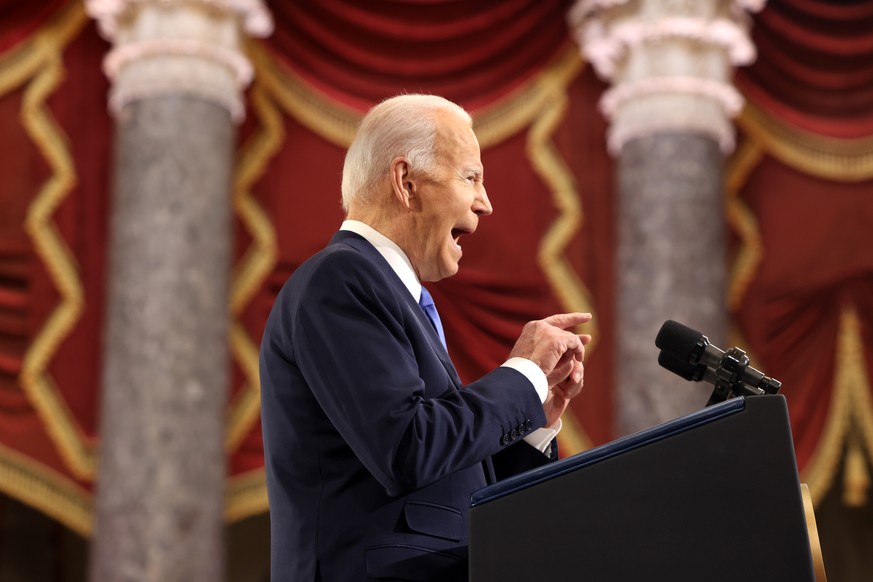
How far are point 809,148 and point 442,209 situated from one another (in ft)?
12.6

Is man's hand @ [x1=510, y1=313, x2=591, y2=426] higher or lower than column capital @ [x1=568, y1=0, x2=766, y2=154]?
lower

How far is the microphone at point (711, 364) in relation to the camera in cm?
180

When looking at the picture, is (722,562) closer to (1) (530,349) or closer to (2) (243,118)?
(1) (530,349)

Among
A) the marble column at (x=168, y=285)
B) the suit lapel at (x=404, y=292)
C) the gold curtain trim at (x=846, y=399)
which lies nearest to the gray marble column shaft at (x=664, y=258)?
the gold curtain trim at (x=846, y=399)

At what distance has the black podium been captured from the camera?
60.0 inches

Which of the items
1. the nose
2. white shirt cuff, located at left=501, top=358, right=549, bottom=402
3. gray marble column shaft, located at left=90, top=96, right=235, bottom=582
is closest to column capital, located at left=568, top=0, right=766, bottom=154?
gray marble column shaft, located at left=90, top=96, right=235, bottom=582

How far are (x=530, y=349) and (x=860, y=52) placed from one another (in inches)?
161

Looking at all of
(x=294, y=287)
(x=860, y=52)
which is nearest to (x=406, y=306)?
(x=294, y=287)

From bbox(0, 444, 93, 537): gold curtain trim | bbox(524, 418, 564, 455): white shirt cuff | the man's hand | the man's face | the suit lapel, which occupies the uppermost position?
bbox(0, 444, 93, 537): gold curtain trim

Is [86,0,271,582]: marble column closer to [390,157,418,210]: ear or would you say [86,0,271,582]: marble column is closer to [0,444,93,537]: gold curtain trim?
[0,444,93,537]: gold curtain trim

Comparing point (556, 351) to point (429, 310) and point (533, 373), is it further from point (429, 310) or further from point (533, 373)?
point (429, 310)

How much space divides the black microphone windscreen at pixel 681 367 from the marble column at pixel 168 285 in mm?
2880

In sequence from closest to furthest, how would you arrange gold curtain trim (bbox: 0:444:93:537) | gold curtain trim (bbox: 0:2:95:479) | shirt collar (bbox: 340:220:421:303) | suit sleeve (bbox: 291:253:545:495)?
suit sleeve (bbox: 291:253:545:495) < shirt collar (bbox: 340:220:421:303) < gold curtain trim (bbox: 0:444:93:537) < gold curtain trim (bbox: 0:2:95:479)

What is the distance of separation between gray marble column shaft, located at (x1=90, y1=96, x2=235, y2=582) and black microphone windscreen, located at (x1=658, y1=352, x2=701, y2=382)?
288cm
